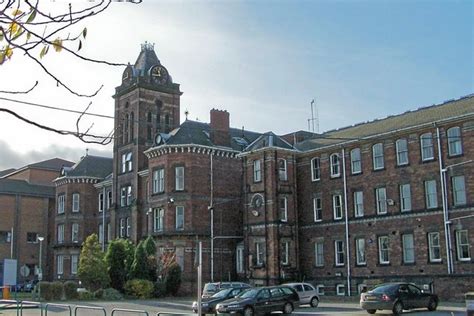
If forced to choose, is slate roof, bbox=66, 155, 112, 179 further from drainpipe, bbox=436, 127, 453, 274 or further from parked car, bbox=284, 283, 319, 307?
drainpipe, bbox=436, 127, 453, 274

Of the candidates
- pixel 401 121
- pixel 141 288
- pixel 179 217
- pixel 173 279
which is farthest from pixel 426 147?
pixel 141 288

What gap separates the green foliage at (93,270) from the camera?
1972 inches

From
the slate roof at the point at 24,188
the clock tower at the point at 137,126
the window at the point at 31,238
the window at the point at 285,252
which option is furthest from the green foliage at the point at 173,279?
A: the slate roof at the point at 24,188

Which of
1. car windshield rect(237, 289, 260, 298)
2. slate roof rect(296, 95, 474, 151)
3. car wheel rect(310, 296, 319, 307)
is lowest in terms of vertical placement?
car wheel rect(310, 296, 319, 307)

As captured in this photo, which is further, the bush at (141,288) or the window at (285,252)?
the window at (285,252)

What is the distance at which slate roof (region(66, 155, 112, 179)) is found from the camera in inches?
2810

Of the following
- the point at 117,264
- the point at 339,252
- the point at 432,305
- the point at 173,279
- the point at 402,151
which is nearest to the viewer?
the point at 432,305

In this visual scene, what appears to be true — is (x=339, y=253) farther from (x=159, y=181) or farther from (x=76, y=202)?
(x=76, y=202)

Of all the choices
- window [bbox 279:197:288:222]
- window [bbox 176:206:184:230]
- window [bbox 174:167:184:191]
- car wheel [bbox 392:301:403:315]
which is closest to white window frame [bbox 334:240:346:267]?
window [bbox 279:197:288:222]

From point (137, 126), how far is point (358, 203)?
2417 centimetres

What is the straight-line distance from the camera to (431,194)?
42594 mm

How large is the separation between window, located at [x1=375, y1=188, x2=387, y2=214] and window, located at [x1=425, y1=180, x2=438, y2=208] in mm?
3428

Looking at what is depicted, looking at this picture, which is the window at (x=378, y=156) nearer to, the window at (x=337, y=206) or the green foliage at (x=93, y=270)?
the window at (x=337, y=206)

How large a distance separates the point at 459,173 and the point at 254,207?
633 inches
